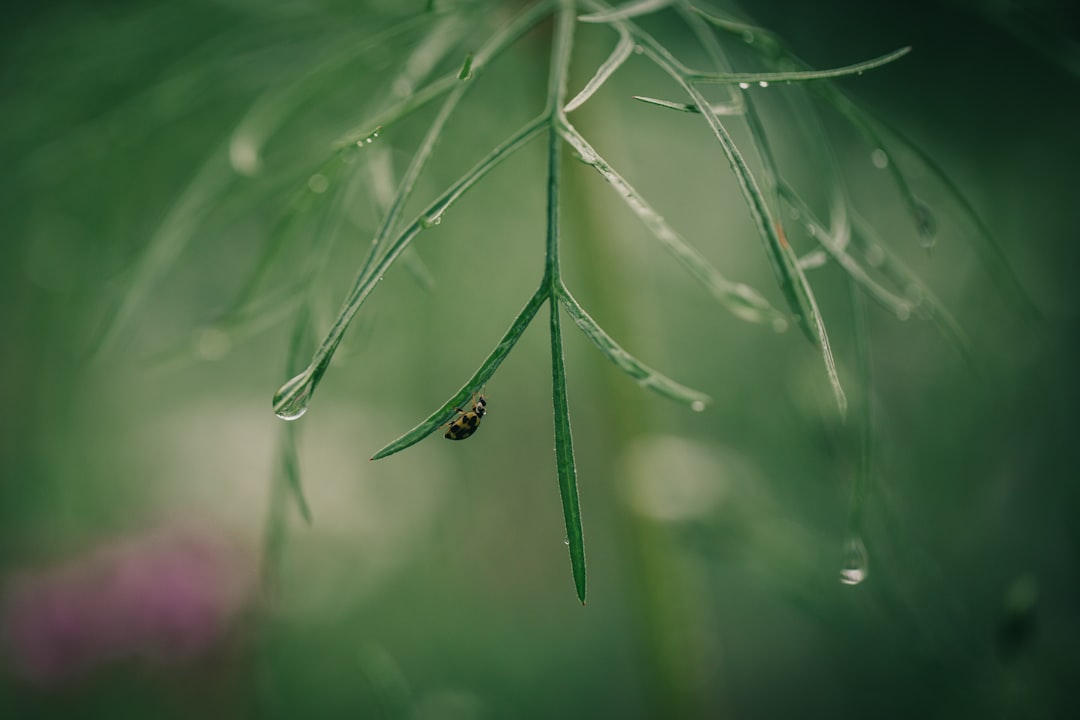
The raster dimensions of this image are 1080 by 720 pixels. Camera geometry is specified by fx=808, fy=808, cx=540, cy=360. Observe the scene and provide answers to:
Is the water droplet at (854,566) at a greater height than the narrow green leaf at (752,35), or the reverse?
the narrow green leaf at (752,35)

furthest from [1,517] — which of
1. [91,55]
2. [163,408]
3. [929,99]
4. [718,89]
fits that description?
[929,99]

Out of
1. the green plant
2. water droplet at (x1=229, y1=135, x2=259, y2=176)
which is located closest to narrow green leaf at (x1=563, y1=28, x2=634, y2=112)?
the green plant

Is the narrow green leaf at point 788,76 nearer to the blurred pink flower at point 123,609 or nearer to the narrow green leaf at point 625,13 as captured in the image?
the narrow green leaf at point 625,13

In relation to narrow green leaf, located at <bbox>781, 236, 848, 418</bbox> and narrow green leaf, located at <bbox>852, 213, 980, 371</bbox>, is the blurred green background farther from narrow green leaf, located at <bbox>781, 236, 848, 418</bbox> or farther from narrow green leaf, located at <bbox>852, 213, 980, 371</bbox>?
narrow green leaf, located at <bbox>781, 236, 848, 418</bbox>

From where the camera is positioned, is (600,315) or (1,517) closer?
(600,315)

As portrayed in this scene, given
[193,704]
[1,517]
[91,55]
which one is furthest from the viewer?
[1,517]

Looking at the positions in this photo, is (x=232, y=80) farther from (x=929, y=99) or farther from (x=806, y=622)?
(x=806, y=622)

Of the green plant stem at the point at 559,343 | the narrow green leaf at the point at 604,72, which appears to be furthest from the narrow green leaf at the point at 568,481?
the narrow green leaf at the point at 604,72

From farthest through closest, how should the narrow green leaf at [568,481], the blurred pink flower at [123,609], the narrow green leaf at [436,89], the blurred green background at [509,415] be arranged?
the blurred pink flower at [123,609] → the blurred green background at [509,415] → the narrow green leaf at [436,89] → the narrow green leaf at [568,481]

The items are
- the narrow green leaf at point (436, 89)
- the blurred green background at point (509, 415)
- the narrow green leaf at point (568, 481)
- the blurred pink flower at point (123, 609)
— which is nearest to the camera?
the narrow green leaf at point (568, 481)

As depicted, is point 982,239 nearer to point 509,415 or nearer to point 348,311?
point 348,311
